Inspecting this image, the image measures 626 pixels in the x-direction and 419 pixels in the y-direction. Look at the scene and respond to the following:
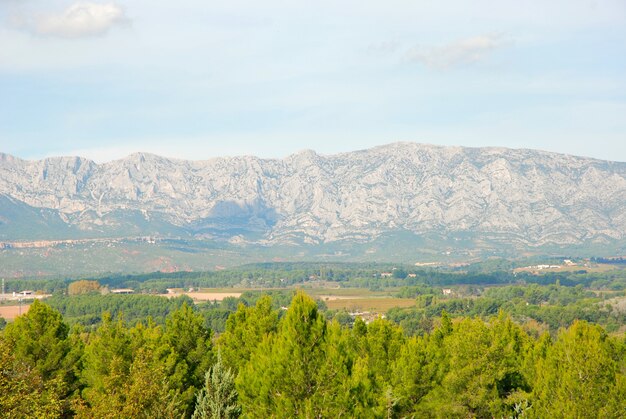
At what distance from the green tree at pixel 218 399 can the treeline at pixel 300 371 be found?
0.26ft

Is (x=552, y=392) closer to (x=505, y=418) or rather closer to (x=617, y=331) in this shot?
(x=505, y=418)

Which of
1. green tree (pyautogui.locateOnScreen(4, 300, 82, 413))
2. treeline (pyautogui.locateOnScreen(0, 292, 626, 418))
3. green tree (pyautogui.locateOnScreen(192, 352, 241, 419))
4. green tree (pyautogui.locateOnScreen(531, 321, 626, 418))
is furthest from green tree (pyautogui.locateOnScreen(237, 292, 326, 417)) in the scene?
green tree (pyautogui.locateOnScreen(4, 300, 82, 413))

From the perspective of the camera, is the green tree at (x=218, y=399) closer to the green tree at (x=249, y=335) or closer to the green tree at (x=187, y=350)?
the green tree at (x=187, y=350)

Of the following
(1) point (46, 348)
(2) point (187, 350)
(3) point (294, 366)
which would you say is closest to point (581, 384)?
(3) point (294, 366)

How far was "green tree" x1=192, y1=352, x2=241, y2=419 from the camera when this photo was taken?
41.6 m

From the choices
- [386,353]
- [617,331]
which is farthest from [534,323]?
[386,353]

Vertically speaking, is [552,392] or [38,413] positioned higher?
[38,413]

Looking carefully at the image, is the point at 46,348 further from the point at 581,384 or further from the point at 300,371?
the point at 581,384

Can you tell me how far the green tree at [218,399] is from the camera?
4159 centimetres

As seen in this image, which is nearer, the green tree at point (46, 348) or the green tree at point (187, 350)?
the green tree at point (187, 350)

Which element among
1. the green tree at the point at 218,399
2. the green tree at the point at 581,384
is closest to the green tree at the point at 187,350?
the green tree at the point at 218,399

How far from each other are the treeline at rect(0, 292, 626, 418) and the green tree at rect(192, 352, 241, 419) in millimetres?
79

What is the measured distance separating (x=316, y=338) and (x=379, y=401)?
6122mm

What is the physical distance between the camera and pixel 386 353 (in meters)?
63.4
